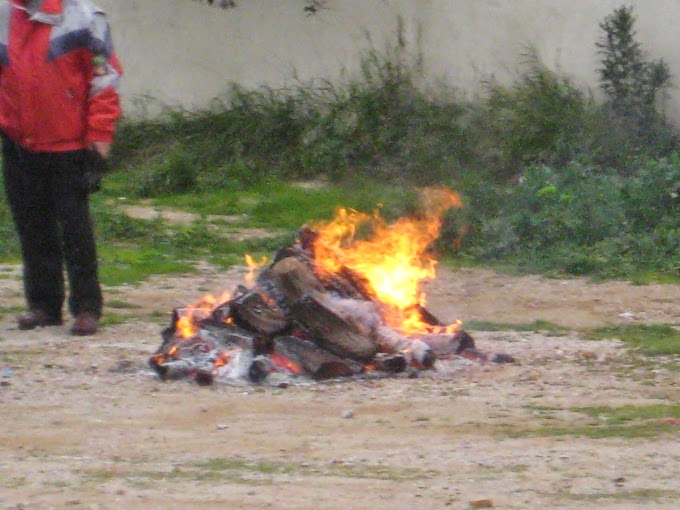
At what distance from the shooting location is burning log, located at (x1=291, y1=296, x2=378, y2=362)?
22.4ft

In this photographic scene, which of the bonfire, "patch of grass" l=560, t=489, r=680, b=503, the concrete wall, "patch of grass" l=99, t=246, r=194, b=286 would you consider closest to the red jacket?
the bonfire

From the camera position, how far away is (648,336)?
789 centimetres

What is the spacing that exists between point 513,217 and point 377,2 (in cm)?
386

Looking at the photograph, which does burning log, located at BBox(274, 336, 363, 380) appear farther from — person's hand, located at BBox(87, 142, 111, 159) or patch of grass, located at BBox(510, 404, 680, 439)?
Result: person's hand, located at BBox(87, 142, 111, 159)

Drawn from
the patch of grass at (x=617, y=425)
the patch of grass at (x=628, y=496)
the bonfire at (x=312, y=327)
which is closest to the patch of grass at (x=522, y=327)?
the bonfire at (x=312, y=327)

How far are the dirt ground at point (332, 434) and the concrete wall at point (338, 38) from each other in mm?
5925

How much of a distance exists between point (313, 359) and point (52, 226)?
2.04m

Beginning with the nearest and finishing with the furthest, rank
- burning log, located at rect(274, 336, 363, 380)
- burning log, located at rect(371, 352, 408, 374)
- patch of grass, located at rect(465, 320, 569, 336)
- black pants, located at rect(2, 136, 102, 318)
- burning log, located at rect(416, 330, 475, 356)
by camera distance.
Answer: burning log, located at rect(274, 336, 363, 380) < burning log, located at rect(371, 352, 408, 374) < burning log, located at rect(416, 330, 475, 356) < black pants, located at rect(2, 136, 102, 318) < patch of grass, located at rect(465, 320, 569, 336)

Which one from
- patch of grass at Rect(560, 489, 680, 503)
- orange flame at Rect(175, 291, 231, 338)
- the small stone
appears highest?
orange flame at Rect(175, 291, 231, 338)

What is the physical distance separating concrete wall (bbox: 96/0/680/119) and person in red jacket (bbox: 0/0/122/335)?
6387mm

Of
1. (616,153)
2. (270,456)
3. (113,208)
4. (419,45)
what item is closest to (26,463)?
(270,456)

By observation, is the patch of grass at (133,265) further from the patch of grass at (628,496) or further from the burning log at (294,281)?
the patch of grass at (628,496)

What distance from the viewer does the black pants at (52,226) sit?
7.69m

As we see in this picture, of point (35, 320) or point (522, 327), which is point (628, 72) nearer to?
point (522, 327)
